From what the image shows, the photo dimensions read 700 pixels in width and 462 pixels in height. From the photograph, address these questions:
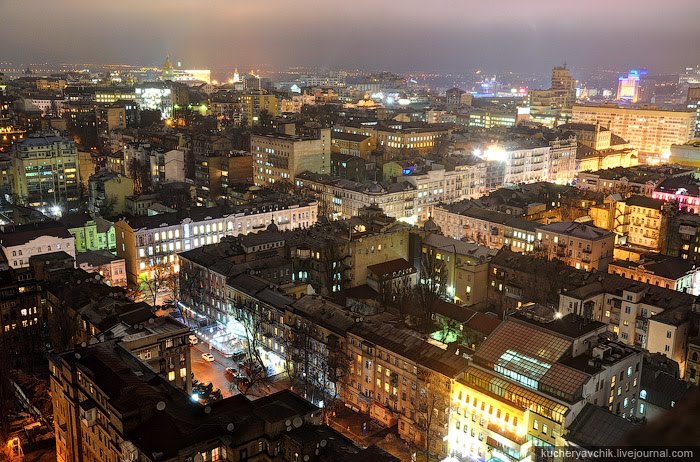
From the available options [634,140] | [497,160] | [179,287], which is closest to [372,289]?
[179,287]

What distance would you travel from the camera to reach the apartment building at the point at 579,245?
167 ft

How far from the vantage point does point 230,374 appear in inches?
1470

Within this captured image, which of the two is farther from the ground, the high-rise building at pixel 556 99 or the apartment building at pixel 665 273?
the high-rise building at pixel 556 99

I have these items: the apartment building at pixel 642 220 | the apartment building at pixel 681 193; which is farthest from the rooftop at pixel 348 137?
the apartment building at pixel 642 220

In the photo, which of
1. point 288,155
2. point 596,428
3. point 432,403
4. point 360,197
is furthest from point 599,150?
point 596,428

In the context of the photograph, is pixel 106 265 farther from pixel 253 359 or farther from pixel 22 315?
pixel 253 359

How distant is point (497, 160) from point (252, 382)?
187 ft

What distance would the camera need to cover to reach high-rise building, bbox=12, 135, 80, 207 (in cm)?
6956

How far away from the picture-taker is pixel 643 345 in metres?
39.7

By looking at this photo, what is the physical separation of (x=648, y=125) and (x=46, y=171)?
104 meters

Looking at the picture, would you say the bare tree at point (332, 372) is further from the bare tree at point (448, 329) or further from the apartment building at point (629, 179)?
the apartment building at point (629, 179)

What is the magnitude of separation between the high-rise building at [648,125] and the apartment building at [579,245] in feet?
235

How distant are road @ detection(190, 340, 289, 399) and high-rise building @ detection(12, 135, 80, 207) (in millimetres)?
39857

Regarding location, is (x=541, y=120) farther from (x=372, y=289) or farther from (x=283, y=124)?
(x=372, y=289)
